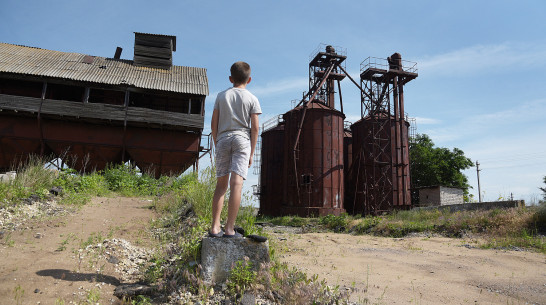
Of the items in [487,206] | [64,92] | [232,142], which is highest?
[64,92]

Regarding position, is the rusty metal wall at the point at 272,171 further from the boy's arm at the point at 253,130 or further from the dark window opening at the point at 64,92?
the boy's arm at the point at 253,130

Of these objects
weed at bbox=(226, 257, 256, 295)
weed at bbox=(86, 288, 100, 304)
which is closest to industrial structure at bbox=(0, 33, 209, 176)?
weed at bbox=(86, 288, 100, 304)

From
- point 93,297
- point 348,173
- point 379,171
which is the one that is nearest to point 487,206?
point 379,171

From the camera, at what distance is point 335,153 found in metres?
19.0

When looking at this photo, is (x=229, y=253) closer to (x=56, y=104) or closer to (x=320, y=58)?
(x=56, y=104)

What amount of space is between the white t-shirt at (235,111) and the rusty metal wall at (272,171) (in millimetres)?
16429

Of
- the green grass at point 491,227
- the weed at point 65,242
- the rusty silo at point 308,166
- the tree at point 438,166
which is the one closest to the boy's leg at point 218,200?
the weed at point 65,242

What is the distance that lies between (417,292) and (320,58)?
20641 mm

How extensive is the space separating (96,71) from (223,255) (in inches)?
687

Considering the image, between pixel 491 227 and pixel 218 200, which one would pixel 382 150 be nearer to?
pixel 491 227

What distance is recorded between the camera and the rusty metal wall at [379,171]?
19.7 metres

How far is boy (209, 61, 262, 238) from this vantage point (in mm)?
3508

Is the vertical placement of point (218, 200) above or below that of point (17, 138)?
below

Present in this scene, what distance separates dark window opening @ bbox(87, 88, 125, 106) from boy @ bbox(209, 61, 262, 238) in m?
16.6
